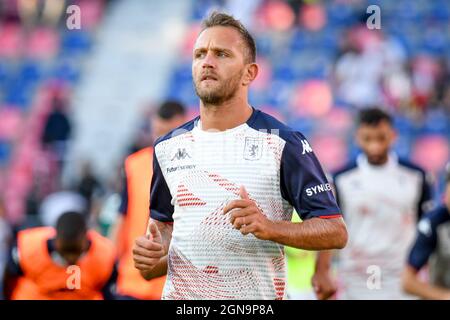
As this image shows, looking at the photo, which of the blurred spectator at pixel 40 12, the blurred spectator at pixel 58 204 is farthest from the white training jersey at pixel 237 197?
the blurred spectator at pixel 40 12

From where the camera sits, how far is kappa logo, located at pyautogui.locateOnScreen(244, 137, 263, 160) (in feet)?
15.4

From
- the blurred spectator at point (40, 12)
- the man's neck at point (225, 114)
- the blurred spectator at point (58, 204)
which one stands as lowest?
the blurred spectator at point (58, 204)

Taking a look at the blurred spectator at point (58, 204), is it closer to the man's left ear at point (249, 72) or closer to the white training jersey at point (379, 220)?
the white training jersey at point (379, 220)

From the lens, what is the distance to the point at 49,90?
19.4 meters

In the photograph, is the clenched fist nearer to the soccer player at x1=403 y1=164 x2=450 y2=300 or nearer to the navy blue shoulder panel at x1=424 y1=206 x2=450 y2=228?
the soccer player at x1=403 y1=164 x2=450 y2=300

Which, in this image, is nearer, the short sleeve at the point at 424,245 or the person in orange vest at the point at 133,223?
the short sleeve at the point at 424,245

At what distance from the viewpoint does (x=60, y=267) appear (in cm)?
688

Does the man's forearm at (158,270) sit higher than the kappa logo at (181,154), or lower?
lower

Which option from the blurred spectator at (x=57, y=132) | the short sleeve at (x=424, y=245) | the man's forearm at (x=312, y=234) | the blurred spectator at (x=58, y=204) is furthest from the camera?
the blurred spectator at (x=57, y=132)

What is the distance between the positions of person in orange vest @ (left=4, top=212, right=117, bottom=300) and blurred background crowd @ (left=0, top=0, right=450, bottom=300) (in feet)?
20.9

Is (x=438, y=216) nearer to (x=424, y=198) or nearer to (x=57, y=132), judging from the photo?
(x=424, y=198)

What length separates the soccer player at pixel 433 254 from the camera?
23.5 ft

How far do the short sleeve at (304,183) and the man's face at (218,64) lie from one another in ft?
1.17

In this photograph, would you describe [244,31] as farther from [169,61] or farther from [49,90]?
[169,61]
